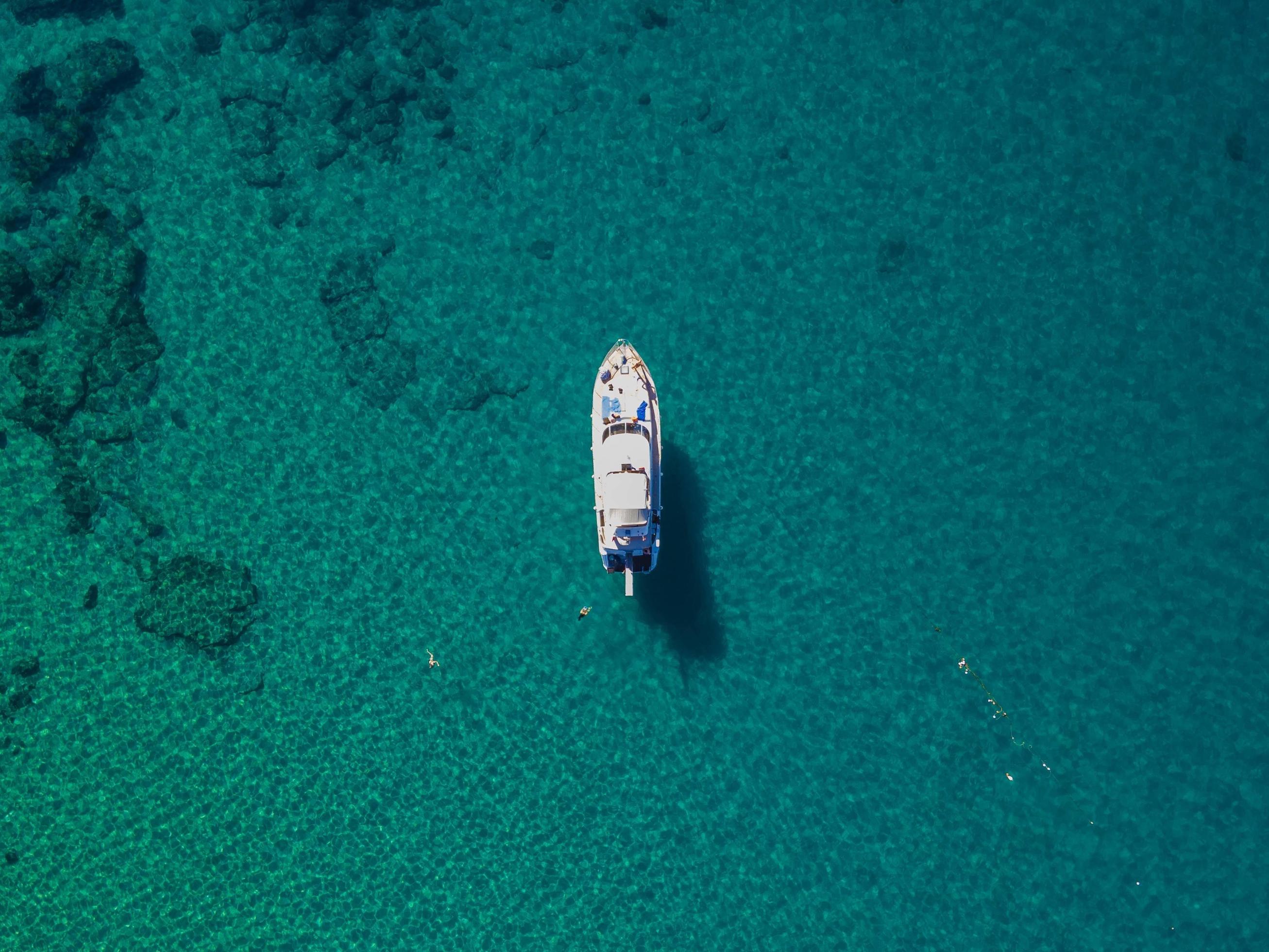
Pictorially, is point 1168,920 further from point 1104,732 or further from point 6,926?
point 6,926

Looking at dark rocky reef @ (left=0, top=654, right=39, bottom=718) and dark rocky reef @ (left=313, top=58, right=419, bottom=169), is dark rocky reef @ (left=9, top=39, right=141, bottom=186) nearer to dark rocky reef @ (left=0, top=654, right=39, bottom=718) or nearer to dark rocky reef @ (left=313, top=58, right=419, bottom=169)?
dark rocky reef @ (left=313, top=58, right=419, bottom=169)

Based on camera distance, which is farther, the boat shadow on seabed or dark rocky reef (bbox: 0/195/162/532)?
dark rocky reef (bbox: 0/195/162/532)

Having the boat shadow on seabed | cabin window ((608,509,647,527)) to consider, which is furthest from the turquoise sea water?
cabin window ((608,509,647,527))

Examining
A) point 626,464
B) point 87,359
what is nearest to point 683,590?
point 626,464

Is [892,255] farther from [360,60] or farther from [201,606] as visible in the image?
[201,606]

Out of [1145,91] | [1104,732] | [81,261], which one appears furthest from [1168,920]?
[81,261]

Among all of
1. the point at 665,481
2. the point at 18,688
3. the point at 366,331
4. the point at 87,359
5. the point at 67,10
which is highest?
the point at 67,10
